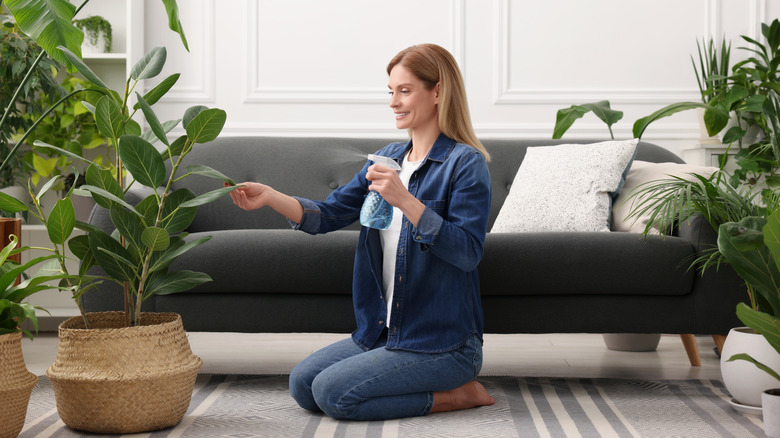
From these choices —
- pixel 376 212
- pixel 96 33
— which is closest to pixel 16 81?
pixel 96 33

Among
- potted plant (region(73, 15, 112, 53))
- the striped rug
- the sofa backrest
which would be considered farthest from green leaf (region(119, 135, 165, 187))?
potted plant (region(73, 15, 112, 53))

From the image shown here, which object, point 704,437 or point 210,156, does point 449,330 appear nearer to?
point 704,437

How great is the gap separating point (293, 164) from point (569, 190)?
3.17 ft

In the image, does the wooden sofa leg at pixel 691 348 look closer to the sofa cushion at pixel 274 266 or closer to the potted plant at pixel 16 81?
the sofa cushion at pixel 274 266

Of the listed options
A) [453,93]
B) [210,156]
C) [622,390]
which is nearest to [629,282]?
[622,390]

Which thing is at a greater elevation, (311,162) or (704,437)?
(311,162)

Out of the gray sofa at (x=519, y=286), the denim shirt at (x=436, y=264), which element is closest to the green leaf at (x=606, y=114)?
the gray sofa at (x=519, y=286)

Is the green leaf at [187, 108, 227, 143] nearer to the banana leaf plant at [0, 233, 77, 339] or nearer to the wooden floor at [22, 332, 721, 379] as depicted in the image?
the banana leaf plant at [0, 233, 77, 339]

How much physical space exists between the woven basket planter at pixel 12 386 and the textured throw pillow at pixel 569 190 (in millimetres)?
1428

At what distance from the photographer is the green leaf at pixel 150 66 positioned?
5.12ft

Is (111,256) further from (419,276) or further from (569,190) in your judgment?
(569,190)

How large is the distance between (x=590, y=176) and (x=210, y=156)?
1317 millimetres

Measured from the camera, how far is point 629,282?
1.98 m

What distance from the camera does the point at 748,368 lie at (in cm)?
173
